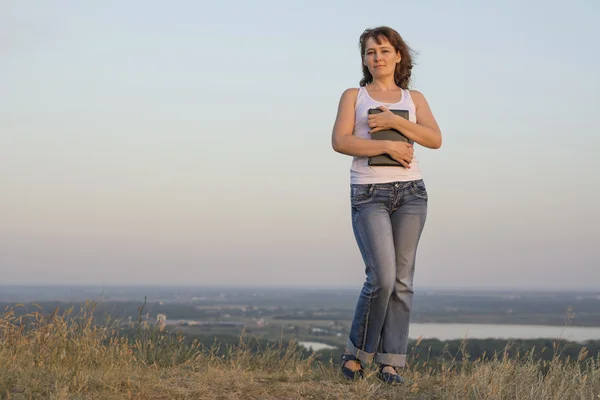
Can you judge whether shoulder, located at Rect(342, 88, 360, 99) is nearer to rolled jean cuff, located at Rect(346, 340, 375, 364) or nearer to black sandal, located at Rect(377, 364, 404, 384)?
rolled jean cuff, located at Rect(346, 340, 375, 364)

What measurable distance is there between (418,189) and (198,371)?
226 centimetres

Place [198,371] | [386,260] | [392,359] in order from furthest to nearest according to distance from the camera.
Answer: [198,371] → [392,359] → [386,260]

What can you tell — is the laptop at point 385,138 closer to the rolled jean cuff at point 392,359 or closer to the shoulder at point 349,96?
the shoulder at point 349,96

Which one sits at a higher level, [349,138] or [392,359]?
[349,138]

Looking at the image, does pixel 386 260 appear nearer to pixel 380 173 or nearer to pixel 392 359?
pixel 380 173

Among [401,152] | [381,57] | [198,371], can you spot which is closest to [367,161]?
[401,152]

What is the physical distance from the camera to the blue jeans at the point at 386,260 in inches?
183

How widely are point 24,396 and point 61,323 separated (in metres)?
1.27

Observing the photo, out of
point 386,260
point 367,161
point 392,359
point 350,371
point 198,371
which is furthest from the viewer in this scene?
point 198,371

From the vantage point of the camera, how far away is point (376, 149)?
15.2 ft

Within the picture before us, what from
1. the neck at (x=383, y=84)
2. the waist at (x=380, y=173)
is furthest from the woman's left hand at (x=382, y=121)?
the neck at (x=383, y=84)

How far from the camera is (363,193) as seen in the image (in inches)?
185

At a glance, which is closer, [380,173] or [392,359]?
[380,173]

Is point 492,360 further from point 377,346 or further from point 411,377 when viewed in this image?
point 377,346
